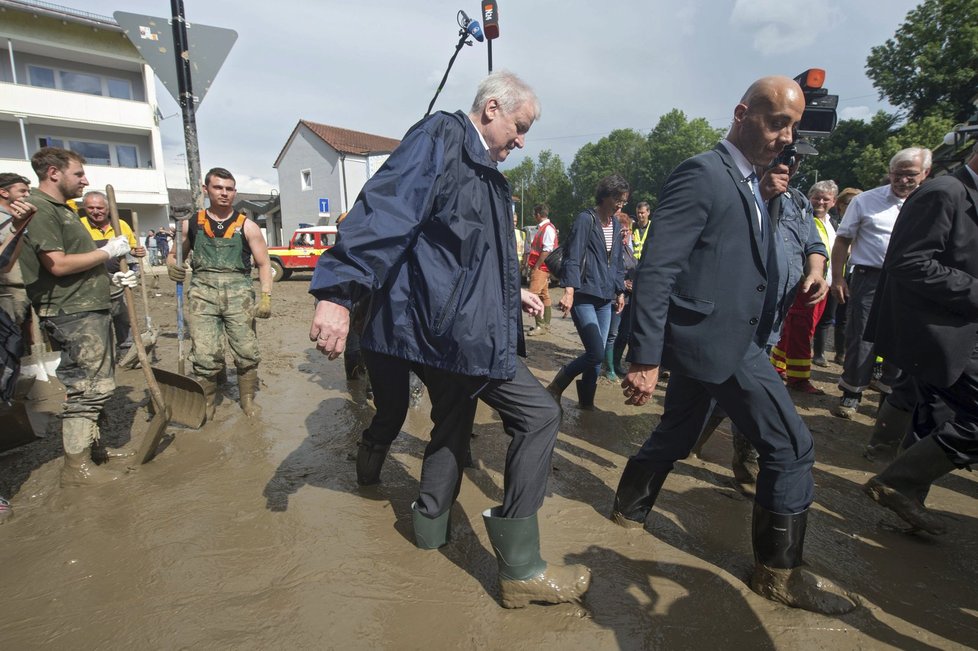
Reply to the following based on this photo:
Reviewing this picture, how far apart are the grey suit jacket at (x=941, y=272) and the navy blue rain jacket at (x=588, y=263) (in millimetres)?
1942

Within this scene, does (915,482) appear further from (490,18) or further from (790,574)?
(490,18)

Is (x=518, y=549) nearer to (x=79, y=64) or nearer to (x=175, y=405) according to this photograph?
(x=175, y=405)

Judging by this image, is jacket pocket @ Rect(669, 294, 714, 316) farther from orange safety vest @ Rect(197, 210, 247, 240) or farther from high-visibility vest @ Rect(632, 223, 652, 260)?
high-visibility vest @ Rect(632, 223, 652, 260)

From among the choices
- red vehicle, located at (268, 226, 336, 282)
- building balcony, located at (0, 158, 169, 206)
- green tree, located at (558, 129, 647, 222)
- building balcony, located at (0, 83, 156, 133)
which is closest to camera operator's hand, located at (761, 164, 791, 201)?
red vehicle, located at (268, 226, 336, 282)

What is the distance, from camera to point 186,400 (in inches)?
155

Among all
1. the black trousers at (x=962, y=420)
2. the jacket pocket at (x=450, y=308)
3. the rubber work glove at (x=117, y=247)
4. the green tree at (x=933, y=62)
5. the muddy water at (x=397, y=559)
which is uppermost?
the green tree at (x=933, y=62)

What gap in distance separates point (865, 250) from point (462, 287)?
4.23 meters

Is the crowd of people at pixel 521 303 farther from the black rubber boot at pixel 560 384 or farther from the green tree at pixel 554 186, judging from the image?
the green tree at pixel 554 186

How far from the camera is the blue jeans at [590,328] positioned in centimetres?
405

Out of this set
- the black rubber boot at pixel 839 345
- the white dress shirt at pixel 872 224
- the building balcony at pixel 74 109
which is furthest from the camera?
the building balcony at pixel 74 109

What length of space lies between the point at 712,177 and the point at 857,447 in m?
3.10

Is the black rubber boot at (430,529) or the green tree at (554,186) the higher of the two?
the green tree at (554,186)

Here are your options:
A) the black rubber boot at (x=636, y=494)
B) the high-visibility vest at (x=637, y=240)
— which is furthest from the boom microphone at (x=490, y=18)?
the black rubber boot at (x=636, y=494)

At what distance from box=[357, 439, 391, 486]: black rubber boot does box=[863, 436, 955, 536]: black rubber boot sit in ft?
8.70
